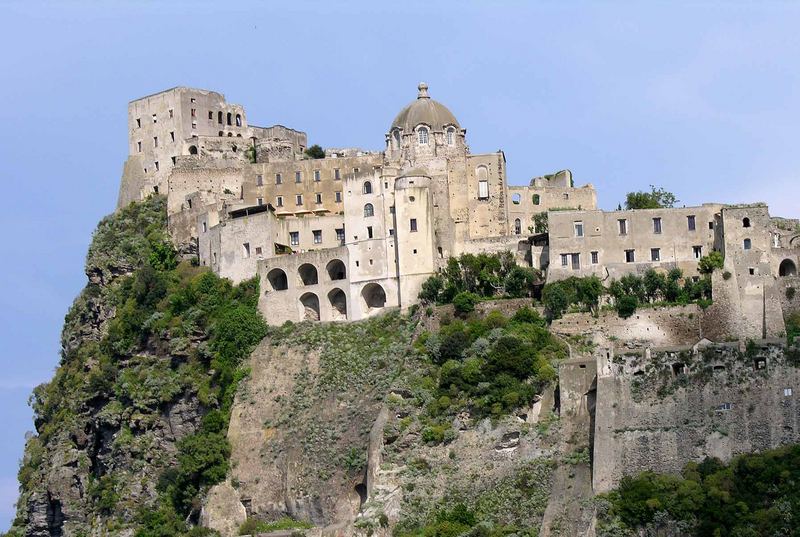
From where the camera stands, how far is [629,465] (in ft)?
235

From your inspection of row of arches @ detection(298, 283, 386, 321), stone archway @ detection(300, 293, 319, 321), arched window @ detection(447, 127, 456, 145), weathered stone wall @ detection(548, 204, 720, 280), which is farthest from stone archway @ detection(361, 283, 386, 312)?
arched window @ detection(447, 127, 456, 145)

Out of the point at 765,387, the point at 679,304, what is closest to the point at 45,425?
the point at 679,304

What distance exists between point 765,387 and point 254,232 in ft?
98.7

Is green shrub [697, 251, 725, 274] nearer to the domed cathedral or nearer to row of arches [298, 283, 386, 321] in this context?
the domed cathedral

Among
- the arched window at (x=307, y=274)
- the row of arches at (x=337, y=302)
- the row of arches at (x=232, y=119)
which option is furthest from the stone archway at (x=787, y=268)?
the row of arches at (x=232, y=119)

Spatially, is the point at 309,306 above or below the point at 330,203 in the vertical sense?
below

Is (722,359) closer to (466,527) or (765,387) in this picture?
(765,387)

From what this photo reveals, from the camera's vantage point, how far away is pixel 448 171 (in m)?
92.0

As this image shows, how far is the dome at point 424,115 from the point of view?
93.1 metres

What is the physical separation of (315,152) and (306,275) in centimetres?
1389

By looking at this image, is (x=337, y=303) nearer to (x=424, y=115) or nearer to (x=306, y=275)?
(x=306, y=275)

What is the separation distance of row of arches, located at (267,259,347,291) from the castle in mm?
66

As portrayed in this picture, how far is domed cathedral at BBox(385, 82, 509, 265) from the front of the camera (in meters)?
89.9

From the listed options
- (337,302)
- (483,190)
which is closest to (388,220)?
(337,302)
